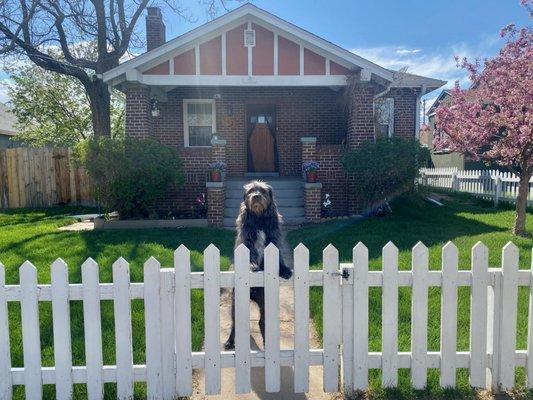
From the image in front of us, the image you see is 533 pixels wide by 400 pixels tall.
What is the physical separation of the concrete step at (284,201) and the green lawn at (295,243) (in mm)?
1263

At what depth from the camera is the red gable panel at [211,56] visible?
10711mm

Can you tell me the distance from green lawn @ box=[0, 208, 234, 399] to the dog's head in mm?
1192

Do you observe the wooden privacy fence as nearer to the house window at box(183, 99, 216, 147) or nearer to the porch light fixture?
the porch light fixture

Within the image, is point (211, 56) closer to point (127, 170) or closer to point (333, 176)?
point (127, 170)

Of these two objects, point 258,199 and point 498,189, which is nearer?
point 258,199

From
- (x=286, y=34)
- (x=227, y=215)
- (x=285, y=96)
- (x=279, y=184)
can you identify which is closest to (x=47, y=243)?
(x=227, y=215)

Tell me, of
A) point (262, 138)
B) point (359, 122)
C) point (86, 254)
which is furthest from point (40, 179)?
point (359, 122)

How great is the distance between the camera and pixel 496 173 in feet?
42.5

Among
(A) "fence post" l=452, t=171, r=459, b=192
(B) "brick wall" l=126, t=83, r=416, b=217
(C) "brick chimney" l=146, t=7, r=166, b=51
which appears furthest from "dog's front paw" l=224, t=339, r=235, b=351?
(A) "fence post" l=452, t=171, r=459, b=192

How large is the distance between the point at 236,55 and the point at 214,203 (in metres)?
3.75

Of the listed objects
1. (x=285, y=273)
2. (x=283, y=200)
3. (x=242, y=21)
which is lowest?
(x=283, y=200)

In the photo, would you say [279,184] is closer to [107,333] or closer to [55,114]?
[107,333]

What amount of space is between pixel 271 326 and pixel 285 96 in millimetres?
11354

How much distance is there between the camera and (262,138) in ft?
45.9
